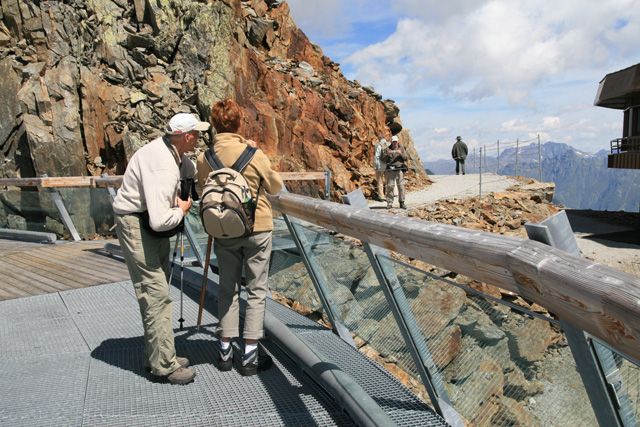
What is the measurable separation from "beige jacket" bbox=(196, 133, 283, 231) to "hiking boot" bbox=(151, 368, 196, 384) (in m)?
1.01

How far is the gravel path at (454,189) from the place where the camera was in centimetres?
1996

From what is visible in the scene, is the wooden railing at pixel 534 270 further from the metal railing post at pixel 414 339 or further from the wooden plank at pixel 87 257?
the wooden plank at pixel 87 257

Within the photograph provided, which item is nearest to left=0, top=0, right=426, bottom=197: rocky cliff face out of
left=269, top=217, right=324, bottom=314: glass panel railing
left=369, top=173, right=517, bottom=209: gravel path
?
left=369, top=173, right=517, bottom=209: gravel path

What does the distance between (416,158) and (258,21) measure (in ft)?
40.8

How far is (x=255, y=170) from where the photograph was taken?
10.5 feet

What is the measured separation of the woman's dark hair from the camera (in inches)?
127

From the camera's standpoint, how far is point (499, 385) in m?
2.17

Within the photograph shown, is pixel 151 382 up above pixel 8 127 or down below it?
below

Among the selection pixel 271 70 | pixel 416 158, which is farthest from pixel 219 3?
pixel 416 158

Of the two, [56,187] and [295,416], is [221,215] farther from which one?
[56,187]

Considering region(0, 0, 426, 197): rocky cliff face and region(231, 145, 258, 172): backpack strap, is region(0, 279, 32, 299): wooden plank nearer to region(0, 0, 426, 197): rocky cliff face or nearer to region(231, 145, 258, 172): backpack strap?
region(231, 145, 258, 172): backpack strap

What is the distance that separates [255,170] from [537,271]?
209cm

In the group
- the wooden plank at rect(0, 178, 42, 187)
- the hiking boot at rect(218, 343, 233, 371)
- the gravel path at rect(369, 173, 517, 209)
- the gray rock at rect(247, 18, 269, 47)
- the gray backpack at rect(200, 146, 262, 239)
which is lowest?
the gravel path at rect(369, 173, 517, 209)

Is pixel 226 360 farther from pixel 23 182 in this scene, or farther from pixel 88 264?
pixel 23 182
